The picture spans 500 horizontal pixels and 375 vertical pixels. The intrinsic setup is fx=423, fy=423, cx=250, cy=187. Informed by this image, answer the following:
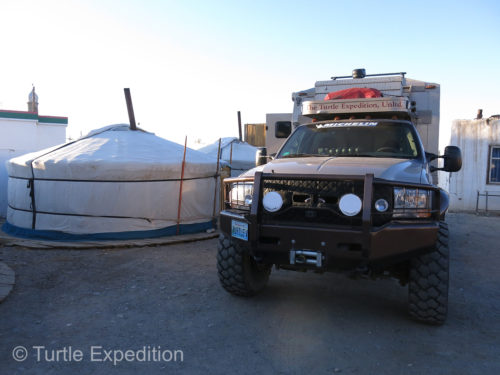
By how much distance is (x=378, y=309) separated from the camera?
4.16m

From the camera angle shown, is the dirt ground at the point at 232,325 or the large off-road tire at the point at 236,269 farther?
the large off-road tire at the point at 236,269

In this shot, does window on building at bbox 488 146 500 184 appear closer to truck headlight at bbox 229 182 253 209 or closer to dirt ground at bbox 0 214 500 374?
dirt ground at bbox 0 214 500 374

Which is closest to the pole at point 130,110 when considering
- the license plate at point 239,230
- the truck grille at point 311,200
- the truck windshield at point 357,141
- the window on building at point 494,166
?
the truck windshield at point 357,141

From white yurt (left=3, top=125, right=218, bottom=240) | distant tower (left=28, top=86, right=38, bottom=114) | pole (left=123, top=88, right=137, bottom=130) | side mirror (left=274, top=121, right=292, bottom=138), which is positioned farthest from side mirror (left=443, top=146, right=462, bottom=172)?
distant tower (left=28, top=86, right=38, bottom=114)

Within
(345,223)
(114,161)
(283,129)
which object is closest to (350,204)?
(345,223)

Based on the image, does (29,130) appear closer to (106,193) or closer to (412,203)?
(106,193)

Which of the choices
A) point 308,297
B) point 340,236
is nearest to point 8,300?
point 308,297

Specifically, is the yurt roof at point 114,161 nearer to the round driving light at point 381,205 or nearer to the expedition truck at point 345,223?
the expedition truck at point 345,223

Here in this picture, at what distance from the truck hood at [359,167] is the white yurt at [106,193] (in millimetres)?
4810

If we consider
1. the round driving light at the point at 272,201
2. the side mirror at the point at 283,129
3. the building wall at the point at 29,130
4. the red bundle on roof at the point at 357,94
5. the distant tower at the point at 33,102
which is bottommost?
the round driving light at the point at 272,201

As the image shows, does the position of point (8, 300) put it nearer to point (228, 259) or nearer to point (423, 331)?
point (228, 259)

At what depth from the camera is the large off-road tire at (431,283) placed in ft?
11.6

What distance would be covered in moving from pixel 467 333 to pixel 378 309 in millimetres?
817

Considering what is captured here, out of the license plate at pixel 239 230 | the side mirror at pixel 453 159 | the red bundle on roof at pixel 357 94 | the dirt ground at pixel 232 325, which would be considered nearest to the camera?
the dirt ground at pixel 232 325
